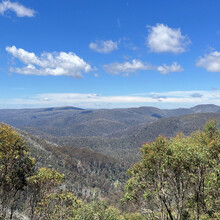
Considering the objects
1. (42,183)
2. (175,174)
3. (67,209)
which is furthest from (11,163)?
(175,174)

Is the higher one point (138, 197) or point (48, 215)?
point (138, 197)

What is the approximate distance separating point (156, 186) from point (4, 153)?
68.8 ft

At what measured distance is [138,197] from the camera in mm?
27094

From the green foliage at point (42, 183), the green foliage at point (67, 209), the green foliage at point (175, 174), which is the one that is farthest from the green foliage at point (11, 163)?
the green foliage at point (175, 174)

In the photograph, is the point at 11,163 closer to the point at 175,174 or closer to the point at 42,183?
the point at 42,183

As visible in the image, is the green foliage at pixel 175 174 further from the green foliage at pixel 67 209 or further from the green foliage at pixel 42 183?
the green foliage at pixel 42 183

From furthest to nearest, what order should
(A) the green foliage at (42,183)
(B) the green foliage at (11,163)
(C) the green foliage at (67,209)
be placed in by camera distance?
(C) the green foliage at (67,209) → (A) the green foliage at (42,183) → (B) the green foliage at (11,163)

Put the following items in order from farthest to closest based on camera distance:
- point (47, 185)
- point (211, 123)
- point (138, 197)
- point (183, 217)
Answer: point (211, 123), point (47, 185), point (183, 217), point (138, 197)

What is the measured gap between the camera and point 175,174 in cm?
2358

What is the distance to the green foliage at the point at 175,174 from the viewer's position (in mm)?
21734

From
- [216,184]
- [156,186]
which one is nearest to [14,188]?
[156,186]

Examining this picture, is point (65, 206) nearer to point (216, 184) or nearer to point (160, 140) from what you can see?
point (160, 140)

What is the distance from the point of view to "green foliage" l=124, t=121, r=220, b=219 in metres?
21.7

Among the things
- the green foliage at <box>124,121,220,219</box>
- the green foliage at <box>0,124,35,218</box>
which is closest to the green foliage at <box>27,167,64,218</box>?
the green foliage at <box>0,124,35,218</box>
